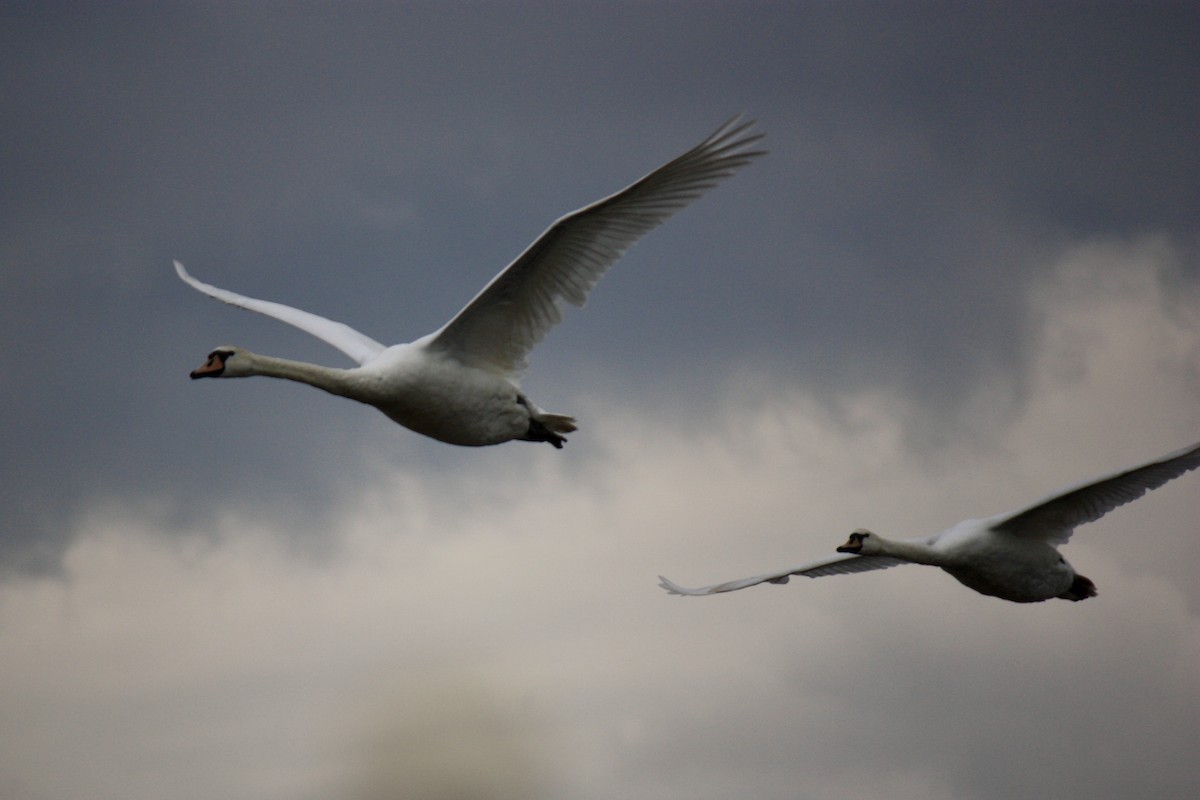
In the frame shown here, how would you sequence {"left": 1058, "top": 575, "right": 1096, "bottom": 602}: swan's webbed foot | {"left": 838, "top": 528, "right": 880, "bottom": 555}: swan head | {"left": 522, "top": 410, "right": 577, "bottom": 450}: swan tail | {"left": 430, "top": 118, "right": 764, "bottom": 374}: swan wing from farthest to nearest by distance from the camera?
{"left": 1058, "top": 575, "right": 1096, "bottom": 602}: swan's webbed foot → {"left": 838, "top": 528, "right": 880, "bottom": 555}: swan head → {"left": 522, "top": 410, "right": 577, "bottom": 450}: swan tail → {"left": 430, "top": 118, "right": 764, "bottom": 374}: swan wing

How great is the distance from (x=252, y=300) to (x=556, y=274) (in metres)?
6.38

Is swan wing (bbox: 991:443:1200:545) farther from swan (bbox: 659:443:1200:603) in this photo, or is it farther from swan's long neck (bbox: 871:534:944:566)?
swan's long neck (bbox: 871:534:944:566)

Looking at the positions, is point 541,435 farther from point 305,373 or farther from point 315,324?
point 315,324

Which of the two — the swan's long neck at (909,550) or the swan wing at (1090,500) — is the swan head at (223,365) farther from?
the swan wing at (1090,500)

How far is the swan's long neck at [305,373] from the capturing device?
16.6 m

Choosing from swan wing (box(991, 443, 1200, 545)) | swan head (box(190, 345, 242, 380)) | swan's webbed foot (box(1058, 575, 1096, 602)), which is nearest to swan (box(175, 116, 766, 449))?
swan head (box(190, 345, 242, 380))

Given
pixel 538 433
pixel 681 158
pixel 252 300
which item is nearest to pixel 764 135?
pixel 681 158

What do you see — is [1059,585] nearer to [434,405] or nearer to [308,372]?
[434,405]

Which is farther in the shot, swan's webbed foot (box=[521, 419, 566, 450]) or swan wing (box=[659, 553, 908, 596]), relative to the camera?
swan wing (box=[659, 553, 908, 596])

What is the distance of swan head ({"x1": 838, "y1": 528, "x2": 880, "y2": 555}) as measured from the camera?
61.1ft

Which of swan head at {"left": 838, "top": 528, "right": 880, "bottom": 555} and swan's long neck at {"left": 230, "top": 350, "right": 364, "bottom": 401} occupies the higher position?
swan's long neck at {"left": 230, "top": 350, "right": 364, "bottom": 401}

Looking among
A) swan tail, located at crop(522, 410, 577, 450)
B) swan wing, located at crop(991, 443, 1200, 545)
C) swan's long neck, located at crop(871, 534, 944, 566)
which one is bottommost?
swan's long neck, located at crop(871, 534, 944, 566)

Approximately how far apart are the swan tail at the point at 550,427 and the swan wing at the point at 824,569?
10.3 feet

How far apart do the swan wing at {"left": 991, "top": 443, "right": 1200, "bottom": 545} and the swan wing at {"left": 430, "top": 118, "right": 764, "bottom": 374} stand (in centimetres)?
542
